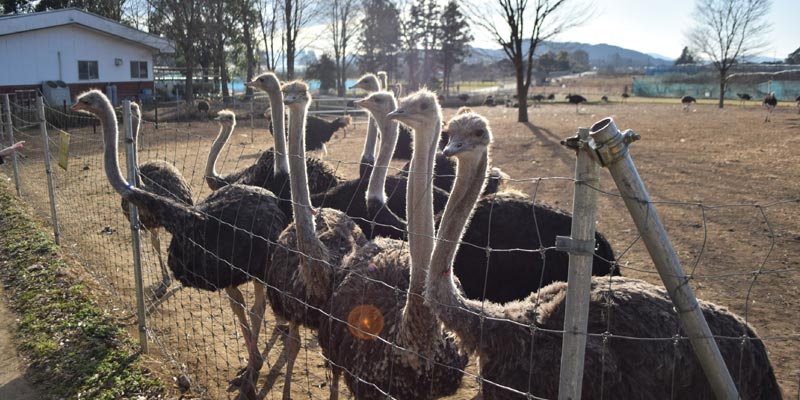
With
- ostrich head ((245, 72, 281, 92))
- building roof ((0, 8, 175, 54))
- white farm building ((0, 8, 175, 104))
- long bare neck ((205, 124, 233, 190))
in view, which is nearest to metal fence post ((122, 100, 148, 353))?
ostrich head ((245, 72, 281, 92))

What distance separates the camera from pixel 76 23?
1045 inches

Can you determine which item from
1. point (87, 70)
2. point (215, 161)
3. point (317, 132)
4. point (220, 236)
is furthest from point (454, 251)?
point (87, 70)

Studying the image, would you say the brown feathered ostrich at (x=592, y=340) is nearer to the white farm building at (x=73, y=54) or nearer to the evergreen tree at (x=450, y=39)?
the white farm building at (x=73, y=54)

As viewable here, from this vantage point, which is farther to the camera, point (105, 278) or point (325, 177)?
point (325, 177)

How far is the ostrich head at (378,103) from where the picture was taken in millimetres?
5480

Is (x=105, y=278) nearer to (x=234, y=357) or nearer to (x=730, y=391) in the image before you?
(x=234, y=357)

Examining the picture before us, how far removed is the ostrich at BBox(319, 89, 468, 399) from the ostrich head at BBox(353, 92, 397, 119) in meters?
1.85

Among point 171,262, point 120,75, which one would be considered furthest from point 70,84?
point 171,262

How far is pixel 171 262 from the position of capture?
183 inches

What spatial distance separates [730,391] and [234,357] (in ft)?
12.2

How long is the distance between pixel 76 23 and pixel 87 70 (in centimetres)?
230

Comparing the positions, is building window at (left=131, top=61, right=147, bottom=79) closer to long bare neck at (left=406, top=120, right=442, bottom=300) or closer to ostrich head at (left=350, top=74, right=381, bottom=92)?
ostrich head at (left=350, top=74, right=381, bottom=92)

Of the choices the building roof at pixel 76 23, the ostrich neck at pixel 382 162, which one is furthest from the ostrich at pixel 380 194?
the building roof at pixel 76 23

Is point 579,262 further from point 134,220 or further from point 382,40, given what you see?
point 382,40
